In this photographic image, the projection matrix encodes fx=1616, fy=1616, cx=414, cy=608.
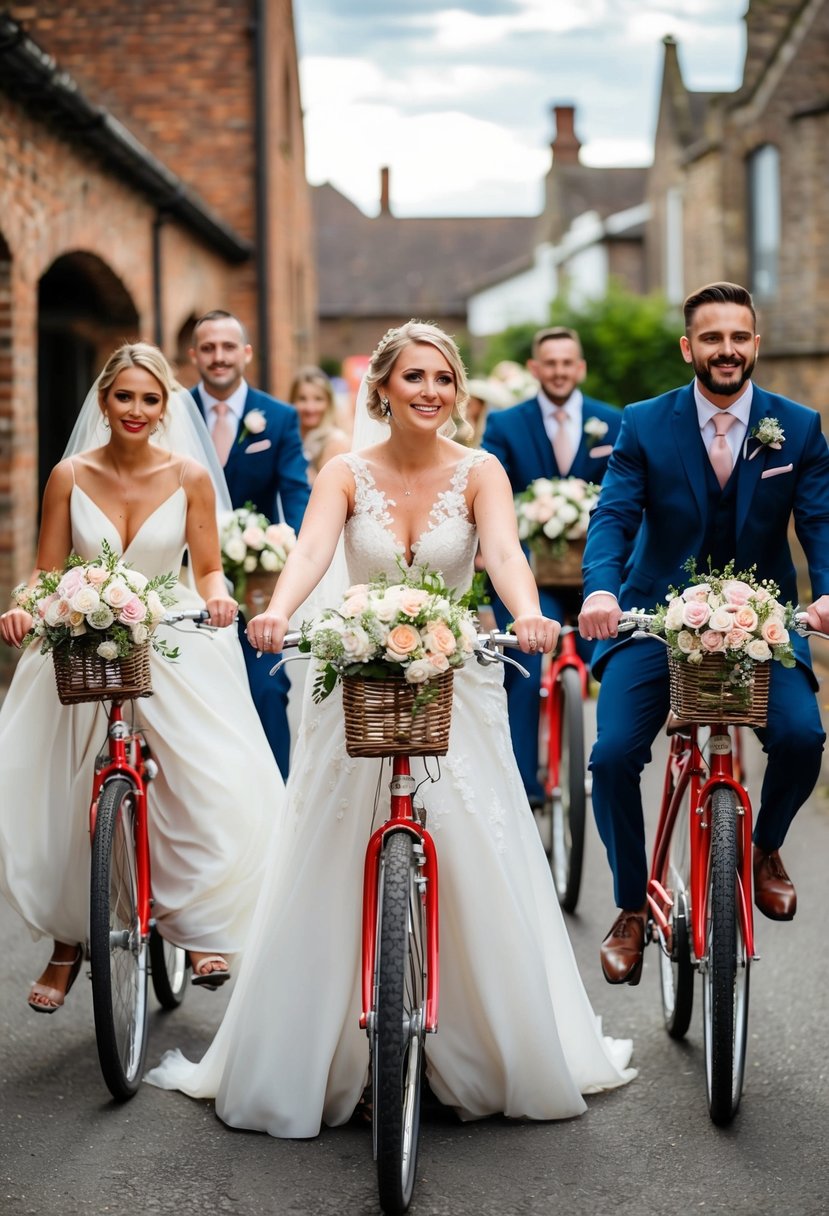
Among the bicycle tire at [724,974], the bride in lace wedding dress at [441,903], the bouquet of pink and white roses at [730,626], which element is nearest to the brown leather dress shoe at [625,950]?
the bride in lace wedding dress at [441,903]

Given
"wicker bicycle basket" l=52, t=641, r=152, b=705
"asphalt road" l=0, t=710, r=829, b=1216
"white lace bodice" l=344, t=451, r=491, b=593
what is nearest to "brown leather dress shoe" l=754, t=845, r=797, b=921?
"asphalt road" l=0, t=710, r=829, b=1216

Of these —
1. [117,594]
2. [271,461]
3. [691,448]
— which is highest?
[271,461]

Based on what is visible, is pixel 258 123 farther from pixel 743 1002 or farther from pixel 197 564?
pixel 743 1002

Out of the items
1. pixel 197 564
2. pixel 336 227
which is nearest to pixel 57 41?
pixel 197 564

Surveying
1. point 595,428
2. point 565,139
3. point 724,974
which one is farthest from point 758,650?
point 565,139

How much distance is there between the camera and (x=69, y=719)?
5473 mm

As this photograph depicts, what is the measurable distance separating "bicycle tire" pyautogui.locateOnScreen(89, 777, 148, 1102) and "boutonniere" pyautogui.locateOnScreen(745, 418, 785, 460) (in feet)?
7.37

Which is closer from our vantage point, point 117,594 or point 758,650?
point 758,650

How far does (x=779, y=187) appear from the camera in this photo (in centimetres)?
3625

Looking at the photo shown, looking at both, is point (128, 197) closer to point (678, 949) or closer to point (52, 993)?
point (52, 993)

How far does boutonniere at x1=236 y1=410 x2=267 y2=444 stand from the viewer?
7.33 metres

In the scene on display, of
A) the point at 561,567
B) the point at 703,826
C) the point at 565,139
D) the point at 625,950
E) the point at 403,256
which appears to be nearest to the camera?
the point at 703,826

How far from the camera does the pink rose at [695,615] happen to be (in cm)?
445

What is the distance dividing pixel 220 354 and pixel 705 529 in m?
3.01
